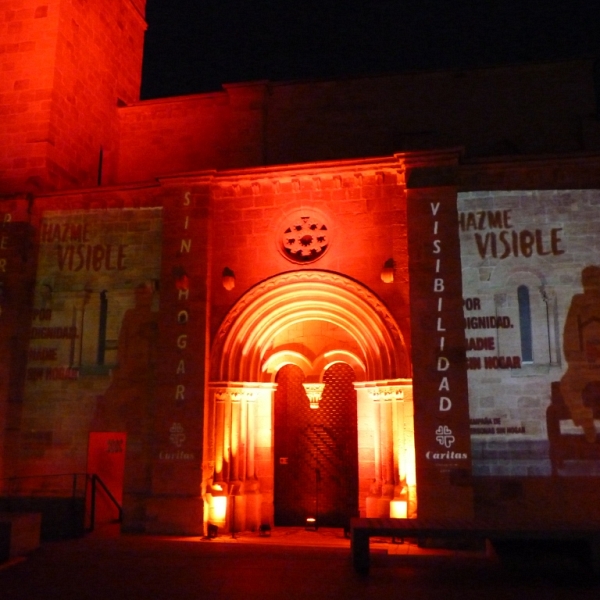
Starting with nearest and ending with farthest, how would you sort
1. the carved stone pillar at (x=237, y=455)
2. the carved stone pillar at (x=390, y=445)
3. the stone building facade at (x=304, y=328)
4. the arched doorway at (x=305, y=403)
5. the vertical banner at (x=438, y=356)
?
the vertical banner at (x=438, y=356)
the stone building facade at (x=304, y=328)
the carved stone pillar at (x=390, y=445)
the arched doorway at (x=305, y=403)
the carved stone pillar at (x=237, y=455)

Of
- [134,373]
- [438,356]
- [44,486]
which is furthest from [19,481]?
[438,356]

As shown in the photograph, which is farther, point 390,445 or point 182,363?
point 182,363

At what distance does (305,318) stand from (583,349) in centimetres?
445

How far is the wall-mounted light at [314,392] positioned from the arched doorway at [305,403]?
0.02 metres

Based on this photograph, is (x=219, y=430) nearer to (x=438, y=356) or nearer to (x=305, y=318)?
(x=305, y=318)

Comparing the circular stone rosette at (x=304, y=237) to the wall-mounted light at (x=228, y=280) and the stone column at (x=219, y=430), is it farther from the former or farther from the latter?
the stone column at (x=219, y=430)

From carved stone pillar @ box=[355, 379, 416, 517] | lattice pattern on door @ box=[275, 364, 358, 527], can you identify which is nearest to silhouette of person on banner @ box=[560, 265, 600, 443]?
carved stone pillar @ box=[355, 379, 416, 517]

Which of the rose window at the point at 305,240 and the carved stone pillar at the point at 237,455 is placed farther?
the rose window at the point at 305,240

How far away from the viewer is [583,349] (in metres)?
9.81

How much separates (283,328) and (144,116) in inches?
271

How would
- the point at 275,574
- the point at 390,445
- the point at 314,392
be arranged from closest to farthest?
the point at 275,574
the point at 390,445
the point at 314,392

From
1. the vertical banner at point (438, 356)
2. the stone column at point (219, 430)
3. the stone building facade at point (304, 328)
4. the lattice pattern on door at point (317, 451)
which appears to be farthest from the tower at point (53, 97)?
the vertical banner at point (438, 356)

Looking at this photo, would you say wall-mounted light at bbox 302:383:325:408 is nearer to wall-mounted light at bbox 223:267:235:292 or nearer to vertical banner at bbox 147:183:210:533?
vertical banner at bbox 147:183:210:533

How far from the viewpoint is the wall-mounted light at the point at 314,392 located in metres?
11.4
